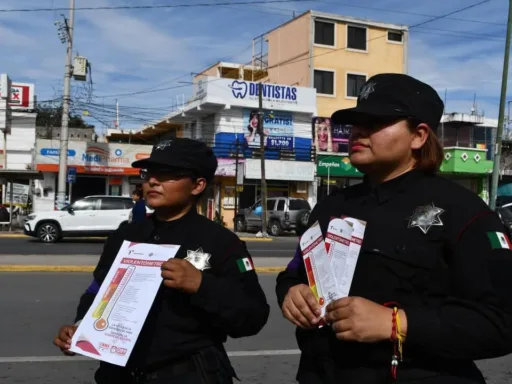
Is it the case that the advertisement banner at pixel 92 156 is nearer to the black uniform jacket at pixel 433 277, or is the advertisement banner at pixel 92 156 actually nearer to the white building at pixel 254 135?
the white building at pixel 254 135

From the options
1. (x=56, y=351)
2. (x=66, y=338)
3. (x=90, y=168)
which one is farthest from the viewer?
(x=90, y=168)

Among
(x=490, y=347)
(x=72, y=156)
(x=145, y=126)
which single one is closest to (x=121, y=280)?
(x=490, y=347)

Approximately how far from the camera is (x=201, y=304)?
2311 mm

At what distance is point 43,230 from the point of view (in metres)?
19.2

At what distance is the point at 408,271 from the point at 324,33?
35.8 meters

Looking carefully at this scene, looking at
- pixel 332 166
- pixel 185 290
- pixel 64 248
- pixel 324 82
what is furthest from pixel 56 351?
pixel 324 82

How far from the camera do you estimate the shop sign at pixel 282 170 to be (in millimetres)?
31766

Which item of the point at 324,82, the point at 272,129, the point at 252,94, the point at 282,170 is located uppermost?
the point at 324,82

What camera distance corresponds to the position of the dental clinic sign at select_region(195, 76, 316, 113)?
3181 cm

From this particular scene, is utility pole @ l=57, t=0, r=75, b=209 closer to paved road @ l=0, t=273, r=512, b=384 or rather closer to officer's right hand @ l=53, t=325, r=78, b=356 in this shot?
paved road @ l=0, t=273, r=512, b=384

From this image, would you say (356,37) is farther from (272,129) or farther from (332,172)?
(332,172)

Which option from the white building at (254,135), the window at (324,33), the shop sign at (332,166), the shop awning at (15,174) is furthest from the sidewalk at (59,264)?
the window at (324,33)

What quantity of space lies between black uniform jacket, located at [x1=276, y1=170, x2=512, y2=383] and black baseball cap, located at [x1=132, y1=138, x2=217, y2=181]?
0.96 meters

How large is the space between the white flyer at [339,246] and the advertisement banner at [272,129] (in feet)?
100
